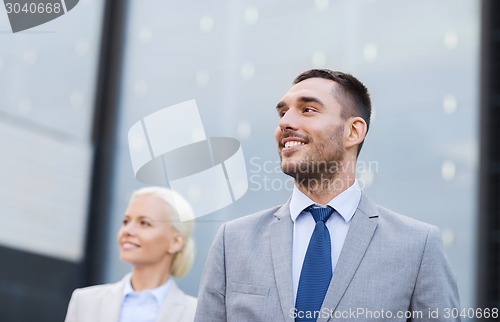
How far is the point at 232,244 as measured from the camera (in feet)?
5.51

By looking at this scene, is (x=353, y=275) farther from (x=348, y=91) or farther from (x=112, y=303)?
(x=112, y=303)

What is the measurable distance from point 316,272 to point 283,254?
0.26ft

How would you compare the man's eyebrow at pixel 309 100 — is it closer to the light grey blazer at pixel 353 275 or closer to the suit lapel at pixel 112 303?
the light grey blazer at pixel 353 275

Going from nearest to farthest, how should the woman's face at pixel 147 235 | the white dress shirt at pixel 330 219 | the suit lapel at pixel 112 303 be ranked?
1. the white dress shirt at pixel 330 219
2. the suit lapel at pixel 112 303
3. the woman's face at pixel 147 235

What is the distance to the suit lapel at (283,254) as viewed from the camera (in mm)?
1557

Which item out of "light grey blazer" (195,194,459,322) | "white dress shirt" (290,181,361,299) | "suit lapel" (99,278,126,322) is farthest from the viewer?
"suit lapel" (99,278,126,322)

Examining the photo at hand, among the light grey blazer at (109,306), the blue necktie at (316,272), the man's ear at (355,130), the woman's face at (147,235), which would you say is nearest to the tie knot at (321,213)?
the blue necktie at (316,272)

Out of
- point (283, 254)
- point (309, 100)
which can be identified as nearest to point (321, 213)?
point (283, 254)

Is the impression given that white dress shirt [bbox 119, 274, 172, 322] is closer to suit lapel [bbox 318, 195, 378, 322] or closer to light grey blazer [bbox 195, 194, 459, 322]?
light grey blazer [bbox 195, 194, 459, 322]

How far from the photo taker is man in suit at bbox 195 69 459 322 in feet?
5.11

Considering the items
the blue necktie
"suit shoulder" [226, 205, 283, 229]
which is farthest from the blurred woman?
the blue necktie

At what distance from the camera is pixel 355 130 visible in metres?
1.74

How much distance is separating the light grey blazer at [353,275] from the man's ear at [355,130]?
14cm

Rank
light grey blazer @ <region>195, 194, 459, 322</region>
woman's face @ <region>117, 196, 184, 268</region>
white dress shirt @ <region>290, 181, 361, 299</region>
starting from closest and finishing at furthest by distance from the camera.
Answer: light grey blazer @ <region>195, 194, 459, 322</region> → white dress shirt @ <region>290, 181, 361, 299</region> → woman's face @ <region>117, 196, 184, 268</region>
